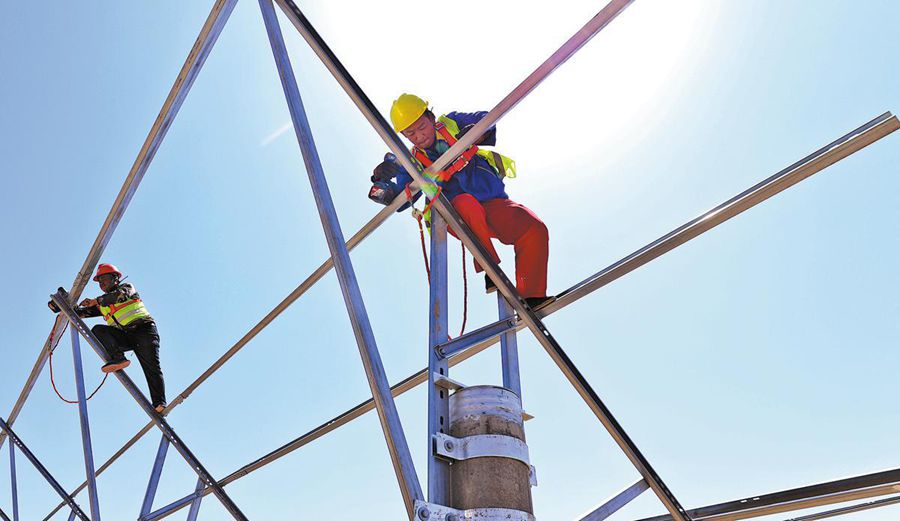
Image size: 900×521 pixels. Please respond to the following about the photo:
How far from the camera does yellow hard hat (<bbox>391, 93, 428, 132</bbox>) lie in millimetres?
4195

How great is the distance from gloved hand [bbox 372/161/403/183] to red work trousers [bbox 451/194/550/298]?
40 cm

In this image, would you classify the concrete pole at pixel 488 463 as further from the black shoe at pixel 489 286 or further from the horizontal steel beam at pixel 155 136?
the horizontal steel beam at pixel 155 136

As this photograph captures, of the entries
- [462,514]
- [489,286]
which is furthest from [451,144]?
[462,514]

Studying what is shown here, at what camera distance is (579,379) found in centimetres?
312

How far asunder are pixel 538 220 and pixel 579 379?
1.09m

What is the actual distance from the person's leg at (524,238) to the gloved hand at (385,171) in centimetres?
58

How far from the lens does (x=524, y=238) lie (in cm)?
382

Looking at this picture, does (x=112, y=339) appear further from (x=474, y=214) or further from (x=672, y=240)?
(x=672, y=240)

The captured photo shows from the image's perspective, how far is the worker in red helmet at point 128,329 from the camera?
6219 mm

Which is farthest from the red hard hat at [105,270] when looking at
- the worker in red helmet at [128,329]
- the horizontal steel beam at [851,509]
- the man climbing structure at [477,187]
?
the horizontal steel beam at [851,509]

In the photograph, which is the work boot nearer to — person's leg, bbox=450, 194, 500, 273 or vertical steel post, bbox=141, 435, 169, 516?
vertical steel post, bbox=141, 435, 169, 516

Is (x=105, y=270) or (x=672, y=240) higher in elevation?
(x=105, y=270)

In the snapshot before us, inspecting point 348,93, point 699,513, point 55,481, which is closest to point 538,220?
point 348,93

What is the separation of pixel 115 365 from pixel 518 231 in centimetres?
415
